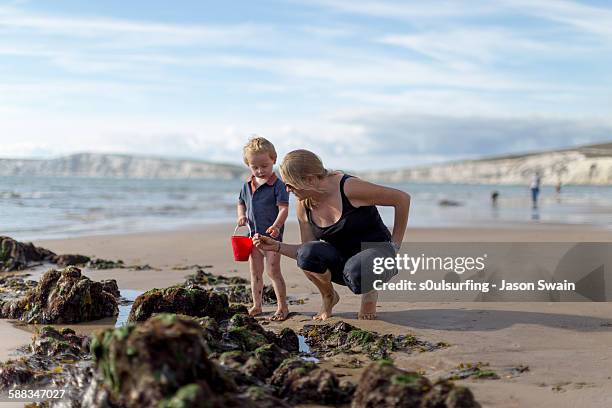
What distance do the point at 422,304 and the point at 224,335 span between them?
2424mm

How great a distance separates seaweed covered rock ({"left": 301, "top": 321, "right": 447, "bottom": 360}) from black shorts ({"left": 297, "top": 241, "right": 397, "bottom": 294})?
0.45 meters

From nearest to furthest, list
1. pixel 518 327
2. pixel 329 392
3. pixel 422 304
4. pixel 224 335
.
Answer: pixel 329 392 < pixel 224 335 < pixel 518 327 < pixel 422 304

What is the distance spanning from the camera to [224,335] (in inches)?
178

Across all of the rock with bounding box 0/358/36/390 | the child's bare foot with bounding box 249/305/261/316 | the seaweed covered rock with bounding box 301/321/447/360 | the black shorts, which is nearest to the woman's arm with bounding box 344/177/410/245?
the black shorts

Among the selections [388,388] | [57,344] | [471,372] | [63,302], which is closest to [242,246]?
[63,302]

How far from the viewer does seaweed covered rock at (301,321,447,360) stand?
15.1 ft

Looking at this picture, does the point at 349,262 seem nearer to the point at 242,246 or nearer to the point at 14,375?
the point at 242,246

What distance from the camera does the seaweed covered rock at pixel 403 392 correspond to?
3070mm

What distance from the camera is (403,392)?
3.08 meters

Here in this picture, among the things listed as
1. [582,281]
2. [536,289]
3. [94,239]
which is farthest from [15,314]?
[94,239]

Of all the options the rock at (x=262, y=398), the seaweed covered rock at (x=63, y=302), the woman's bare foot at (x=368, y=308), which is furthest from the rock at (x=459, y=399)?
the seaweed covered rock at (x=63, y=302)

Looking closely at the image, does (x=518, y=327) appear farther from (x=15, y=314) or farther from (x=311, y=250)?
(x=15, y=314)

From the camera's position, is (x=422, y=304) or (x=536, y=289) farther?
(x=536, y=289)

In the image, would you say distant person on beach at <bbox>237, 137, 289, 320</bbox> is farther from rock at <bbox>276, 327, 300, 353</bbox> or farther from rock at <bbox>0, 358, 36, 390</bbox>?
rock at <bbox>0, 358, 36, 390</bbox>
